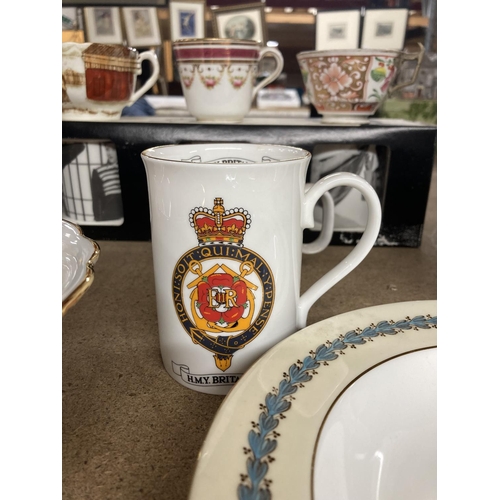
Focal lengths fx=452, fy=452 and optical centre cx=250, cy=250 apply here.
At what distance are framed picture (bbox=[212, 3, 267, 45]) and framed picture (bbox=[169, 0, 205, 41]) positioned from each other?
0.18m

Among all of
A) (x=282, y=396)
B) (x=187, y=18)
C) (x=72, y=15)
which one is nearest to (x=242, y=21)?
(x=187, y=18)

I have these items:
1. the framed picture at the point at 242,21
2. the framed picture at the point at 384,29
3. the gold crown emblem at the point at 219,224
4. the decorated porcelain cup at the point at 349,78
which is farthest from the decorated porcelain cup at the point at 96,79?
the framed picture at the point at 242,21

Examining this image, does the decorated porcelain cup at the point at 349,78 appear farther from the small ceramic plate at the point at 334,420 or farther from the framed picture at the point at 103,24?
the framed picture at the point at 103,24

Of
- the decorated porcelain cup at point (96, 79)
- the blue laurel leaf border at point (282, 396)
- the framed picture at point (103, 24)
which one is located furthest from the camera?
the framed picture at point (103, 24)

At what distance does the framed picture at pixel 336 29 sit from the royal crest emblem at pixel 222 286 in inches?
37.6

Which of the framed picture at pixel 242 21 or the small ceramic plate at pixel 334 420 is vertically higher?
the framed picture at pixel 242 21

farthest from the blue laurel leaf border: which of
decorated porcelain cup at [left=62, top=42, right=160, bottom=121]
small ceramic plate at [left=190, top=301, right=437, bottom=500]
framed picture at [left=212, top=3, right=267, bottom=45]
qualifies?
framed picture at [left=212, top=3, right=267, bottom=45]

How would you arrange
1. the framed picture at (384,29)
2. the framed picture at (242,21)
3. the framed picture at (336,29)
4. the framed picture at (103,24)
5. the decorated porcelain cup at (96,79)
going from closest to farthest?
the decorated porcelain cup at (96,79) < the framed picture at (384,29) < the framed picture at (336,29) < the framed picture at (242,21) < the framed picture at (103,24)

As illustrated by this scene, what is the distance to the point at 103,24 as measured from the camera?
146 cm

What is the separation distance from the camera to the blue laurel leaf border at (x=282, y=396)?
202 millimetres

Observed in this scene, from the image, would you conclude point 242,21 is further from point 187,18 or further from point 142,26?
point 142,26

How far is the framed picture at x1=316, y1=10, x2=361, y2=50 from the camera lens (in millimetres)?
1107

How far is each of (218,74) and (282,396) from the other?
431 mm

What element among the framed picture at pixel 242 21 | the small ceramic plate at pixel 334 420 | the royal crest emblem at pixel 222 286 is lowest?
the small ceramic plate at pixel 334 420
